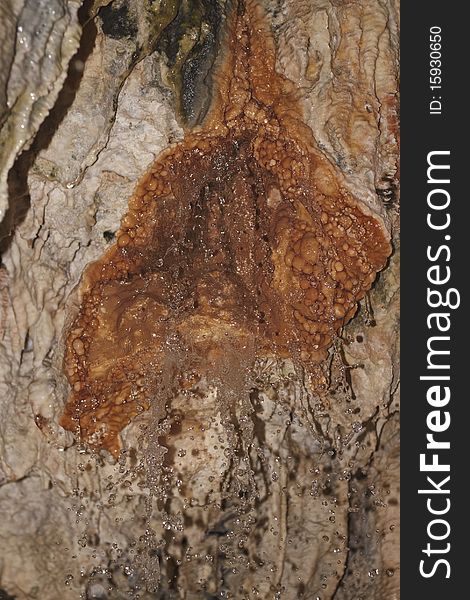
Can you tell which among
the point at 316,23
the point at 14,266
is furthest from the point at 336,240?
the point at 14,266

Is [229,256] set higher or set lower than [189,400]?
higher

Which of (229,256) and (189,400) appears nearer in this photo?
(229,256)

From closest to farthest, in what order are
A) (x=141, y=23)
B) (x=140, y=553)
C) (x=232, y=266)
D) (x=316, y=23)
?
1. (x=141, y=23)
2. (x=316, y=23)
3. (x=232, y=266)
4. (x=140, y=553)

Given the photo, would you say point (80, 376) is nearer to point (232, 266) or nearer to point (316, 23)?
point (232, 266)
